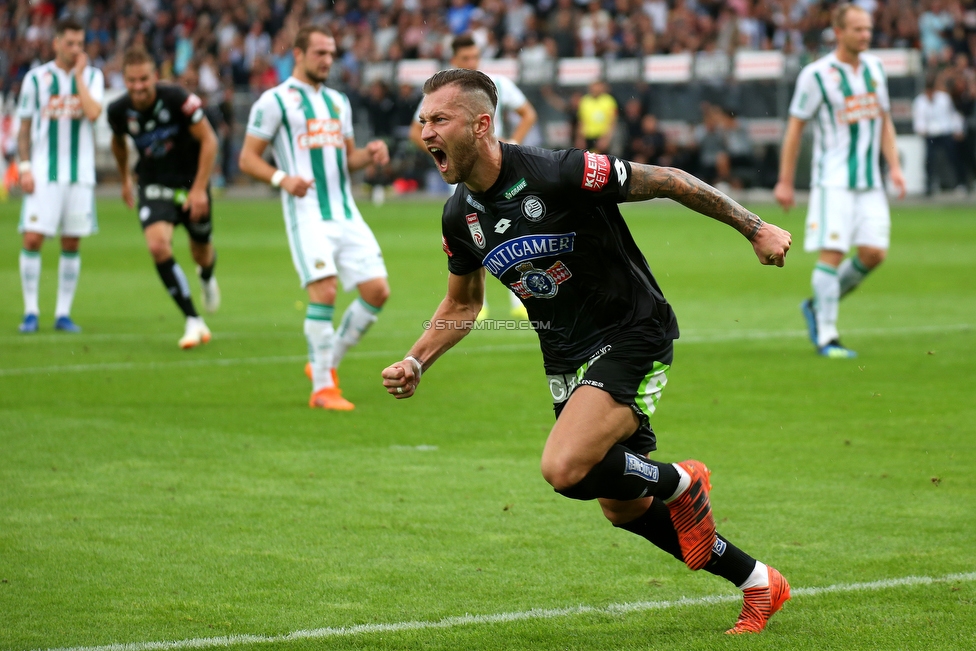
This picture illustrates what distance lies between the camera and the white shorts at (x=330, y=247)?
838cm

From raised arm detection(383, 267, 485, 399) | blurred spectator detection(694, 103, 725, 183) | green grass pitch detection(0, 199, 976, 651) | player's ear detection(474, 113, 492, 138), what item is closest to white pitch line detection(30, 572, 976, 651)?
green grass pitch detection(0, 199, 976, 651)

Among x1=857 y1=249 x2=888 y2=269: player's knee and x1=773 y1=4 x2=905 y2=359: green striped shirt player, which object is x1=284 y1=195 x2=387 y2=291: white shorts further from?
x1=857 y1=249 x2=888 y2=269: player's knee

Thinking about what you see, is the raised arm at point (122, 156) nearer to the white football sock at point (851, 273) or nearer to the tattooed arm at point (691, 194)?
the white football sock at point (851, 273)

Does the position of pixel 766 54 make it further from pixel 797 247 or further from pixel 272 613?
pixel 272 613

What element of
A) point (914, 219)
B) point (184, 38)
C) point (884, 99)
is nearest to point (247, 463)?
point (884, 99)

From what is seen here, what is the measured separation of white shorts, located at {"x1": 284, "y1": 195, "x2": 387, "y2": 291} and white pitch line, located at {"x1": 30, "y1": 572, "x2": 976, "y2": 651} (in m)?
4.32

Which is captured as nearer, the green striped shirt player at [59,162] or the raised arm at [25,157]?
the raised arm at [25,157]

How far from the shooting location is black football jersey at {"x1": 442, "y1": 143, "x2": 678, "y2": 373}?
13.9 feet

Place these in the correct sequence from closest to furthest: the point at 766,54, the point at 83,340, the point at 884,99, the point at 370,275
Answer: the point at 370,275 < the point at 884,99 < the point at 83,340 < the point at 766,54

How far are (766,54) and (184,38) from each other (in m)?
17.8

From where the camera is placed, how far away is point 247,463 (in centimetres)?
673

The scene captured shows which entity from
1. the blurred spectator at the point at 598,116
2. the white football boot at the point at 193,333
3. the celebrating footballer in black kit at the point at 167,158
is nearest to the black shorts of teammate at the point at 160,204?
the celebrating footballer in black kit at the point at 167,158

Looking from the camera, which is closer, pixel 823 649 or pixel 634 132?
pixel 823 649

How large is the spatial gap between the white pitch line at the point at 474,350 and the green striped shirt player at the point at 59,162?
2.20 meters
